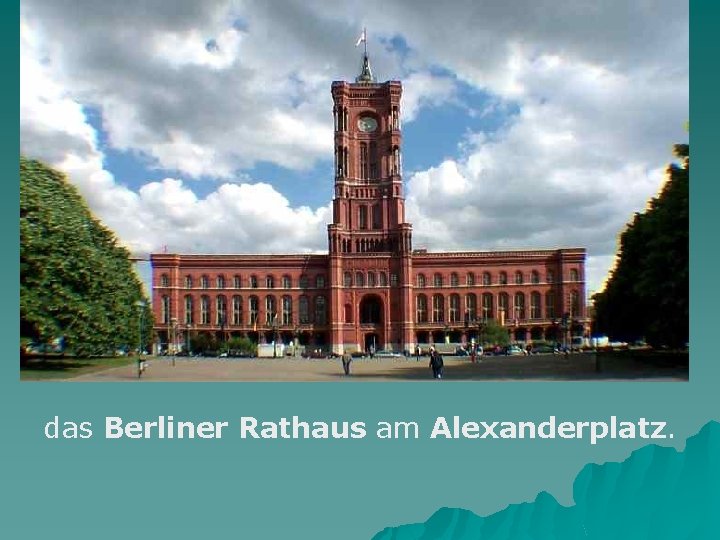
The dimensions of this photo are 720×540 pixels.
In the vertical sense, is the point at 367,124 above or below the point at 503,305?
above

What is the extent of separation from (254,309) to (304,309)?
15.8 feet

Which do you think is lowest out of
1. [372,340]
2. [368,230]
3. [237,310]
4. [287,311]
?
[372,340]

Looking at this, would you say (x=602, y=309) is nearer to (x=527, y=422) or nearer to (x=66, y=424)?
(x=527, y=422)

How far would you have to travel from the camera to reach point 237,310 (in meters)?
51.8

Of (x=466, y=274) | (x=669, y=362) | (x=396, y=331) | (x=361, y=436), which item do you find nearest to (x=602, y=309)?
(x=669, y=362)

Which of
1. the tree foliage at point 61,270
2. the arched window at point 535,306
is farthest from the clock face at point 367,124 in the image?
the tree foliage at point 61,270

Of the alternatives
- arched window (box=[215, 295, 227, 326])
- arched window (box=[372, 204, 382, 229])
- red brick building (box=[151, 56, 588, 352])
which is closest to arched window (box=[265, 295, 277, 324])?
red brick building (box=[151, 56, 588, 352])

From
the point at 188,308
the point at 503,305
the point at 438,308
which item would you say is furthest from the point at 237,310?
the point at 503,305

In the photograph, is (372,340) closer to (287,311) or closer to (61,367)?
(287,311)

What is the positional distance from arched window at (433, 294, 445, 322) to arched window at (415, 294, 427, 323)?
98 cm

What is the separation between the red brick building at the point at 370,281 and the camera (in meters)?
48.6

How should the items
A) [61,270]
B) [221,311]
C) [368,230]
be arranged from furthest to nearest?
1. [368,230]
2. [221,311]
3. [61,270]

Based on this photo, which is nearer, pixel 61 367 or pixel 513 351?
pixel 61 367

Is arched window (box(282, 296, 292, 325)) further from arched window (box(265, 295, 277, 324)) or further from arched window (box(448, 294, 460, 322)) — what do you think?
arched window (box(448, 294, 460, 322))
